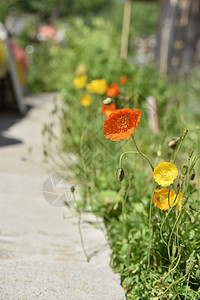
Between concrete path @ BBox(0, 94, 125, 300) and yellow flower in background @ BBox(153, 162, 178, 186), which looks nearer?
yellow flower in background @ BBox(153, 162, 178, 186)

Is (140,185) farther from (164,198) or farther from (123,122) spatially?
(123,122)

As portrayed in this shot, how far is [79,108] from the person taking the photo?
433cm

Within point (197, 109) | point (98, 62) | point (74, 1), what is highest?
point (98, 62)

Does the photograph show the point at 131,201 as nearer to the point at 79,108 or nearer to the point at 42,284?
the point at 42,284

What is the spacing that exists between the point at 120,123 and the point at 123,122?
0.01m

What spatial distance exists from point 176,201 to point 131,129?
32 centimetres

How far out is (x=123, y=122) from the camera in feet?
4.61

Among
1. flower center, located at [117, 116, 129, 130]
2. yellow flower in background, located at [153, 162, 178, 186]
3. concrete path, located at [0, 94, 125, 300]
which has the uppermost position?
flower center, located at [117, 116, 129, 130]

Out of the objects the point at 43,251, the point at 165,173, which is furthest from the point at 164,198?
the point at 43,251

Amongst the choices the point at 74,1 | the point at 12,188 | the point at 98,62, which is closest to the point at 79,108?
the point at 98,62

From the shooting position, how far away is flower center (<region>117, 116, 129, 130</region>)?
4.60 feet

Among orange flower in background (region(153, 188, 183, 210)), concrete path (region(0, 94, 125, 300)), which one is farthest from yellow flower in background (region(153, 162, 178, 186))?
concrete path (region(0, 94, 125, 300))

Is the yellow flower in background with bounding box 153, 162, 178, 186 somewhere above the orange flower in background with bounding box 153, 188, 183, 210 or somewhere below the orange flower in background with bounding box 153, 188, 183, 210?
above

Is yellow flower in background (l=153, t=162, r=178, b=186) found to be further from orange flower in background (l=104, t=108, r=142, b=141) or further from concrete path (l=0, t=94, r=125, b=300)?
concrete path (l=0, t=94, r=125, b=300)
